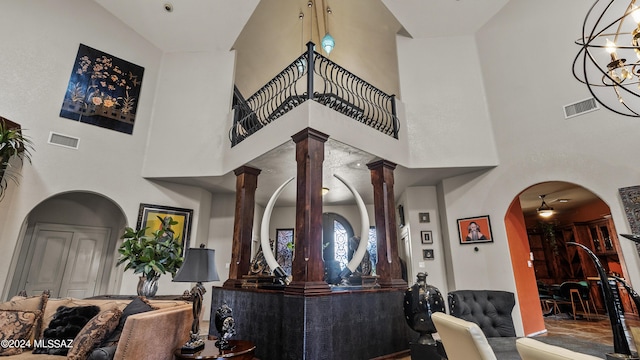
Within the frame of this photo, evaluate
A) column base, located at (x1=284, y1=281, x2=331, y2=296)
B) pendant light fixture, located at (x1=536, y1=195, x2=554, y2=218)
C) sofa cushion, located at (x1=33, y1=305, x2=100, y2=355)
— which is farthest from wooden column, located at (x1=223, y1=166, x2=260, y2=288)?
pendant light fixture, located at (x1=536, y1=195, x2=554, y2=218)

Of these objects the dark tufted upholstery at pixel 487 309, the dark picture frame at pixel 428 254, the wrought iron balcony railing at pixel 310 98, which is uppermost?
the wrought iron balcony railing at pixel 310 98

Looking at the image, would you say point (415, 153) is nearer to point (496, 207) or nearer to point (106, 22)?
point (496, 207)

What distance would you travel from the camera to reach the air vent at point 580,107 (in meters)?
4.53

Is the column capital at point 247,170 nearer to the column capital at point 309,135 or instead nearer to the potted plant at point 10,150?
the column capital at point 309,135

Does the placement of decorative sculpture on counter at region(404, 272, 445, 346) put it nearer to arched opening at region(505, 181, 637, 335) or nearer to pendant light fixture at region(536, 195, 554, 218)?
arched opening at region(505, 181, 637, 335)

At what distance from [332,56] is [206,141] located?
461cm

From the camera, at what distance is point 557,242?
8.34m

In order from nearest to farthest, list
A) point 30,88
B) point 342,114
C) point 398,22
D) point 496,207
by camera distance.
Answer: point 342,114
point 30,88
point 496,207
point 398,22

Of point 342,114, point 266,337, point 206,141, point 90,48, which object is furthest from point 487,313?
point 90,48

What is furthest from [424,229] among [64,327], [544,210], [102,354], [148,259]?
[64,327]

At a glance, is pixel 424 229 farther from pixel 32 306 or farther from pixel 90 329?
pixel 32 306

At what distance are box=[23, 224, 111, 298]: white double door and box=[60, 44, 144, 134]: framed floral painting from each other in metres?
2.35

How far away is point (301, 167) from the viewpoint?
3963 mm

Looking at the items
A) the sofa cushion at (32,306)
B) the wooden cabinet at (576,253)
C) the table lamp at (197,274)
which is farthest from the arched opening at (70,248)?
the wooden cabinet at (576,253)
